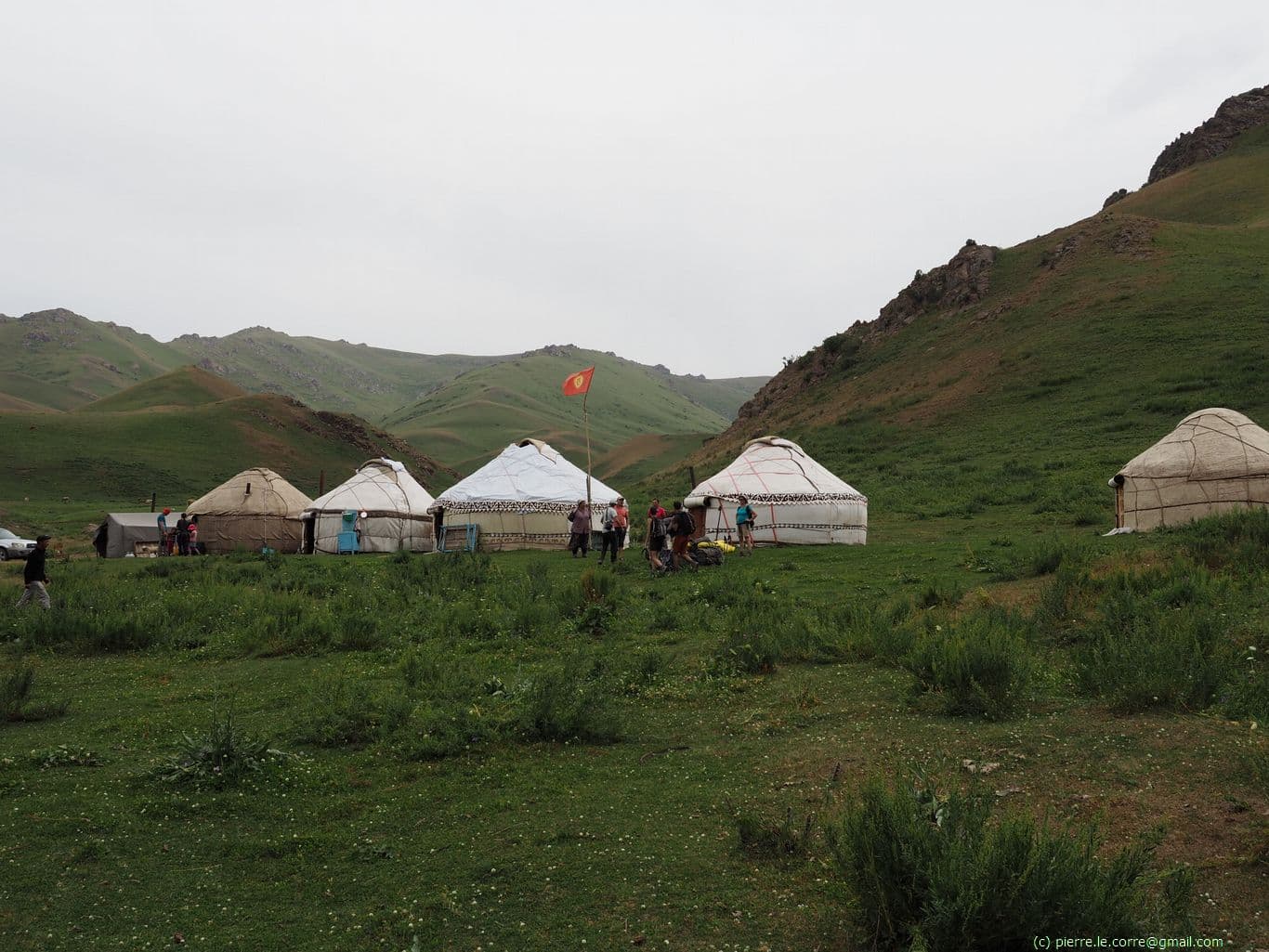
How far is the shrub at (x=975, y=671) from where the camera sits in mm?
6445

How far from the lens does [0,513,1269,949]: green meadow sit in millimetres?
3846

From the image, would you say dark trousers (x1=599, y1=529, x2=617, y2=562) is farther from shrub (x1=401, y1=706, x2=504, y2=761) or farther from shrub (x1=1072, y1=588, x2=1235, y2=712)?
shrub (x1=401, y1=706, x2=504, y2=761)

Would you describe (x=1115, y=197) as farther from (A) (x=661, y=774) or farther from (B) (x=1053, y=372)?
(A) (x=661, y=774)

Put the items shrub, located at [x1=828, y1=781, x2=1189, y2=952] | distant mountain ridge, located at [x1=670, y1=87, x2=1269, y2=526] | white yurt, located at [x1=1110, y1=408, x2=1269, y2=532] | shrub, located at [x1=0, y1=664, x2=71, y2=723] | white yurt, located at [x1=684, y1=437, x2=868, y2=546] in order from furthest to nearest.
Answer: distant mountain ridge, located at [x1=670, y1=87, x2=1269, y2=526], white yurt, located at [x1=684, y1=437, x2=868, y2=546], white yurt, located at [x1=1110, y1=408, x2=1269, y2=532], shrub, located at [x1=0, y1=664, x2=71, y2=723], shrub, located at [x1=828, y1=781, x2=1189, y2=952]

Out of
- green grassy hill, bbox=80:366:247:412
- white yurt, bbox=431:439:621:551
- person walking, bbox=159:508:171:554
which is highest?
green grassy hill, bbox=80:366:247:412

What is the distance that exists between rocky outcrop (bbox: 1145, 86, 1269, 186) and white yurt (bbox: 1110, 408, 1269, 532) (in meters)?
65.0

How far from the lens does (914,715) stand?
6.62m

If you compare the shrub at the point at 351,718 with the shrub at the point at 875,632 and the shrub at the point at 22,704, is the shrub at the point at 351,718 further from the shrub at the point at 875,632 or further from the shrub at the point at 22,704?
the shrub at the point at 875,632

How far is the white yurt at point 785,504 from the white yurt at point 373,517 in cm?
913

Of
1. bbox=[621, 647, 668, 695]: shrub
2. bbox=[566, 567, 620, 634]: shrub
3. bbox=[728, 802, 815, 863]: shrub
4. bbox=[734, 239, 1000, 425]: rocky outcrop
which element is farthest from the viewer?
bbox=[734, 239, 1000, 425]: rocky outcrop

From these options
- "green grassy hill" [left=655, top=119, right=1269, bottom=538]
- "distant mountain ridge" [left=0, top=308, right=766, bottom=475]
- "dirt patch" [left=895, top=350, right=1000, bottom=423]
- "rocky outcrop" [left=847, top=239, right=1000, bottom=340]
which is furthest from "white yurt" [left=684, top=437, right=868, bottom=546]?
"distant mountain ridge" [left=0, top=308, right=766, bottom=475]

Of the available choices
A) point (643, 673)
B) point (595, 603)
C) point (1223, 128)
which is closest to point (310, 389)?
point (1223, 128)

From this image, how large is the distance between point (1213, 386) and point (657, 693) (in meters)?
33.1

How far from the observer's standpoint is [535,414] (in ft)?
436
